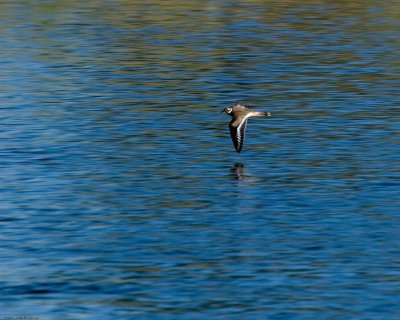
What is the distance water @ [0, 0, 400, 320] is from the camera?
20594mm

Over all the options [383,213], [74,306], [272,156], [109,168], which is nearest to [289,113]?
[272,156]

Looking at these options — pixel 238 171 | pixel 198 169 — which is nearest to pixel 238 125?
pixel 238 171

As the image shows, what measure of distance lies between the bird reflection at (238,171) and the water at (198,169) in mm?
66

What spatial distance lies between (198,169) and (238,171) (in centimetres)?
87

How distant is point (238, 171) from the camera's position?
91.6 ft

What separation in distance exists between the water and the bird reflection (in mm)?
66

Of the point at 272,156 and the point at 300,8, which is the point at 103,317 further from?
the point at 300,8

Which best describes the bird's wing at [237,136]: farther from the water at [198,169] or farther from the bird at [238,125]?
the water at [198,169]

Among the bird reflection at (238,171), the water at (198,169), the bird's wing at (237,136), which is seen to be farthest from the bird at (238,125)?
the water at (198,169)

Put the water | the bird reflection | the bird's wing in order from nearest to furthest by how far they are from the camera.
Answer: the water
the bird reflection
the bird's wing

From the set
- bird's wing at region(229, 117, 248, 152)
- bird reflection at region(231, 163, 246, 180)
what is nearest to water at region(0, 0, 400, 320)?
bird reflection at region(231, 163, 246, 180)

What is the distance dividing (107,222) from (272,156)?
20.0ft

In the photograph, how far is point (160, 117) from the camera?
3322 centimetres

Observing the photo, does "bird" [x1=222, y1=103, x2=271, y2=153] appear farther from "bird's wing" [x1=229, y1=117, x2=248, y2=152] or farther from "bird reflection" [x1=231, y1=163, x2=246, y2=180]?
"bird reflection" [x1=231, y1=163, x2=246, y2=180]
